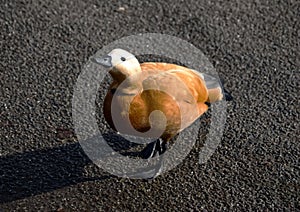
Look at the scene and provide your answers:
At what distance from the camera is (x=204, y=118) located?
4055 millimetres

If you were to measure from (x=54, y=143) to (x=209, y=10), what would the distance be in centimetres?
175

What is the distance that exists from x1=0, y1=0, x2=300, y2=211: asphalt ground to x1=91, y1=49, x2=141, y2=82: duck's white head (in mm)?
706

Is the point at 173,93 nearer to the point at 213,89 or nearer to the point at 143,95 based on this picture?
the point at 143,95

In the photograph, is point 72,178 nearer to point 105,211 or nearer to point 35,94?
point 105,211

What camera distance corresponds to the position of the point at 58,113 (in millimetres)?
4059

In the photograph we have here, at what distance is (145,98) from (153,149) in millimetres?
547

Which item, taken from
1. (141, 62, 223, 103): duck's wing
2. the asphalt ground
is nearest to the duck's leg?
the asphalt ground

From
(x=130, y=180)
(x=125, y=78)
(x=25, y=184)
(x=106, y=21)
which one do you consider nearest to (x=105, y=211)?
(x=130, y=180)

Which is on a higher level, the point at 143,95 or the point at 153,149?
the point at 143,95

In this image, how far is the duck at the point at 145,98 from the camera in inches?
131

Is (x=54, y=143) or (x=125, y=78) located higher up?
(x=125, y=78)

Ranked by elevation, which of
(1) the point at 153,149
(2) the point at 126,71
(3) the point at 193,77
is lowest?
(1) the point at 153,149

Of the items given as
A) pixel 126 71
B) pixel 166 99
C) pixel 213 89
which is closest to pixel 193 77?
pixel 213 89

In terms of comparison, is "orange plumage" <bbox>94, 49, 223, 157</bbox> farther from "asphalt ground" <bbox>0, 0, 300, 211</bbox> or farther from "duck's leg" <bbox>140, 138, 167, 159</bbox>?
"asphalt ground" <bbox>0, 0, 300, 211</bbox>
